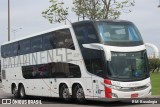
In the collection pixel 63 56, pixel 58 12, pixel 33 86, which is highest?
pixel 58 12

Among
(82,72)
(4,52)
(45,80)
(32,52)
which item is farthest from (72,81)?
(4,52)

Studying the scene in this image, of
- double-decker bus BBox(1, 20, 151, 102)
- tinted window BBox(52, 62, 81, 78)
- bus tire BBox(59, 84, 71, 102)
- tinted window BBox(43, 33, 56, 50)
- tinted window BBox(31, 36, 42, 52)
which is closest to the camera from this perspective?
double-decker bus BBox(1, 20, 151, 102)

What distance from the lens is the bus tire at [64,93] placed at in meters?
20.2

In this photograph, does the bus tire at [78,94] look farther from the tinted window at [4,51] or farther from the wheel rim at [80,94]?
the tinted window at [4,51]

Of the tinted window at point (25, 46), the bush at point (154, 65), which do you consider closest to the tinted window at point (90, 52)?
the tinted window at point (25, 46)

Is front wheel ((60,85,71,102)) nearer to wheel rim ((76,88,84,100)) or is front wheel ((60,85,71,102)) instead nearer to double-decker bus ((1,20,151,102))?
double-decker bus ((1,20,151,102))

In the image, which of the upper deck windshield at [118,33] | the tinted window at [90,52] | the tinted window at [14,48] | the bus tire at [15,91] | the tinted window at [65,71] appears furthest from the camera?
the bus tire at [15,91]

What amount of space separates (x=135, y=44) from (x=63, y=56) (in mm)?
3683

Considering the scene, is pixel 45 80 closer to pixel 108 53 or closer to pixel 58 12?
pixel 108 53

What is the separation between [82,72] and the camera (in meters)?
19.0

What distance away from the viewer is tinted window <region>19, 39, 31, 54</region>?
79.0 ft

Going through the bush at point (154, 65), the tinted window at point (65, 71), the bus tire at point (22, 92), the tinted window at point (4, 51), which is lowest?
the bus tire at point (22, 92)

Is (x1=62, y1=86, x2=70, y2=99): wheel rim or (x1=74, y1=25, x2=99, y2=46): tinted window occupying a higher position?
(x1=74, y1=25, x2=99, y2=46): tinted window

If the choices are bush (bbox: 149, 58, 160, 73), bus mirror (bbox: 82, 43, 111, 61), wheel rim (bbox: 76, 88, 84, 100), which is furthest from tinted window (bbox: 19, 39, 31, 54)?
bush (bbox: 149, 58, 160, 73)
